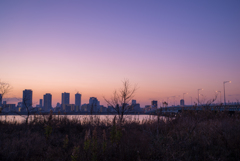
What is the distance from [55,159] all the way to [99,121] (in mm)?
9897

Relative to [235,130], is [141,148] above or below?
below

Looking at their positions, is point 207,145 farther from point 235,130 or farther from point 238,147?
point 235,130

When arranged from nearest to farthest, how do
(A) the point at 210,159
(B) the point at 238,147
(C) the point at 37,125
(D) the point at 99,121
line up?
(A) the point at 210,159 < (B) the point at 238,147 < (C) the point at 37,125 < (D) the point at 99,121

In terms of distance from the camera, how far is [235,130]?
8.36 m

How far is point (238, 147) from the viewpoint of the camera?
697 cm

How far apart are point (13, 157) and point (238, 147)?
876 centimetres

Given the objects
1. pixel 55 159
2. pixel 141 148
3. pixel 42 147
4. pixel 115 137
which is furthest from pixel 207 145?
pixel 42 147

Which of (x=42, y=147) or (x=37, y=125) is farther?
(x=37, y=125)

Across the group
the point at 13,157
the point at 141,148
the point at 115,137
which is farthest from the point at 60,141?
the point at 141,148

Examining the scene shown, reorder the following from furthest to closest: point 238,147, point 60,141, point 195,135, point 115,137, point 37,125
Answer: point 37,125 → point 60,141 → point 195,135 → point 115,137 → point 238,147

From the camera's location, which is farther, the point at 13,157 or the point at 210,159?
the point at 13,157

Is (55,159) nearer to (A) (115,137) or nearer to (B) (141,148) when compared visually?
(A) (115,137)

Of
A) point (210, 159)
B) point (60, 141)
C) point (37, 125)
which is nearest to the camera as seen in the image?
point (210, 159)


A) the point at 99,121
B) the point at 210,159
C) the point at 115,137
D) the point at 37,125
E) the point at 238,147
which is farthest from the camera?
the point at 99,121
